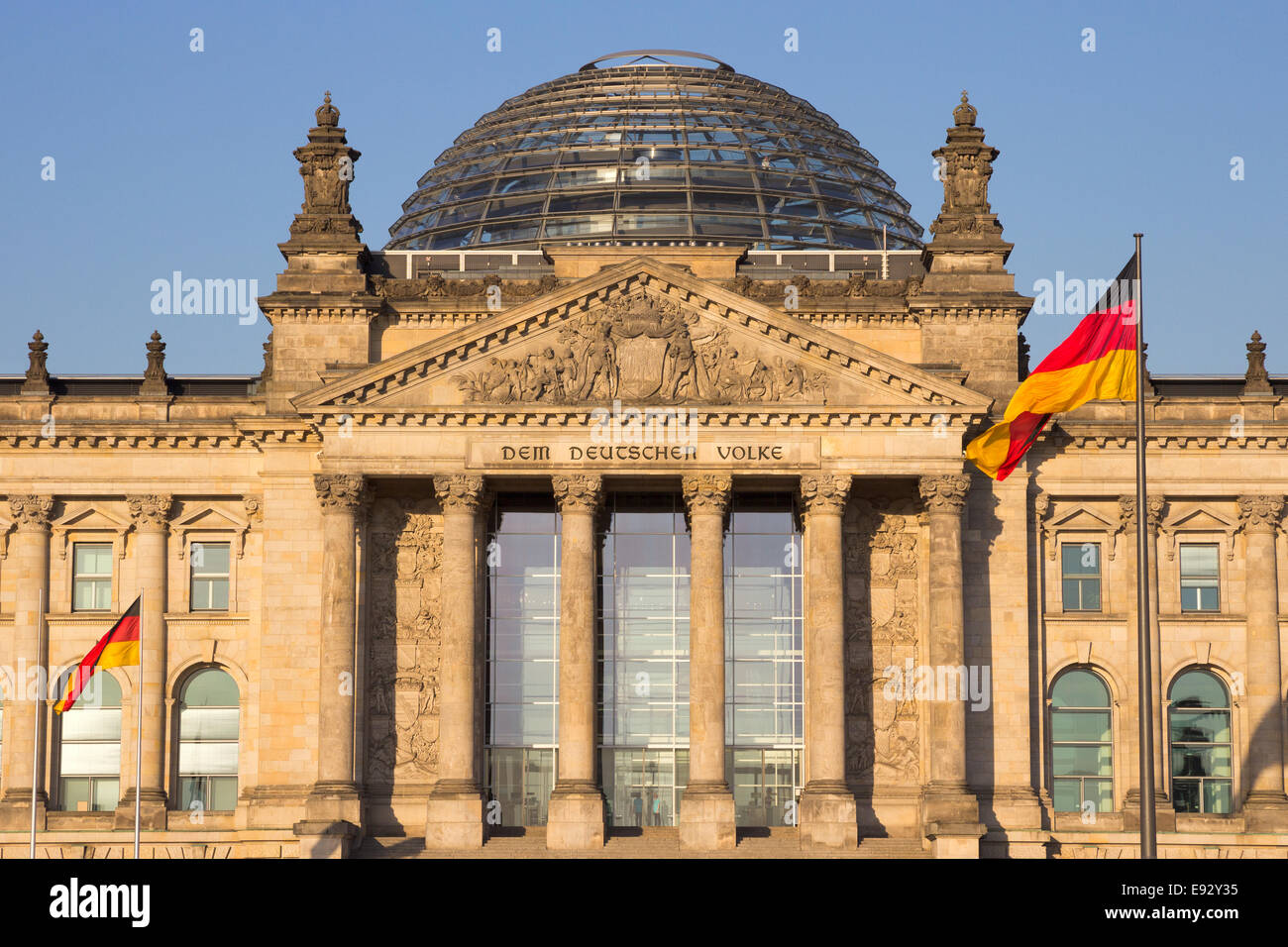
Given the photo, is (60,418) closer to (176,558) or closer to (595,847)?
(176,558)

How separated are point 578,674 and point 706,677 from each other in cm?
381

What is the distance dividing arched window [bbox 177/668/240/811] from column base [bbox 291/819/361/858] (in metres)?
6.83

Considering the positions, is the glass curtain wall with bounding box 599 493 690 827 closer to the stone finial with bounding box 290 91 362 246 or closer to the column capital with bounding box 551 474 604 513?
the column capital with bounding box 551 474 604 513

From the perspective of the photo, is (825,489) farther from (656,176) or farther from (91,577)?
(91,577)

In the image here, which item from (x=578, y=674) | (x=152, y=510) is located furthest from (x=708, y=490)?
(x=152, y=510)

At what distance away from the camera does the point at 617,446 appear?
6322 cm

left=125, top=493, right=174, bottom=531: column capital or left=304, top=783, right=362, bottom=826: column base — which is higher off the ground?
left=125, top=493, right=174, bottom=531: column capital

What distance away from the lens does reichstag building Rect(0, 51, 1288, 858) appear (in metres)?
62.8

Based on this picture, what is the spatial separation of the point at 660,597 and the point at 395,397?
1062 centimetres

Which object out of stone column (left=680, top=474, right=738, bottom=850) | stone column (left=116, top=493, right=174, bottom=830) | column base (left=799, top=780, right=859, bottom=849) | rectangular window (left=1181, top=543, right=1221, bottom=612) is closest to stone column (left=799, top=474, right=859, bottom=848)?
column base (left=799, top=780, right=859, bottom=849)

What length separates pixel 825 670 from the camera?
62250 mm

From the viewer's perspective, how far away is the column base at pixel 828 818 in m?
60.8

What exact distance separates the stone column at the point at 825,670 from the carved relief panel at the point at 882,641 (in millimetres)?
1914
